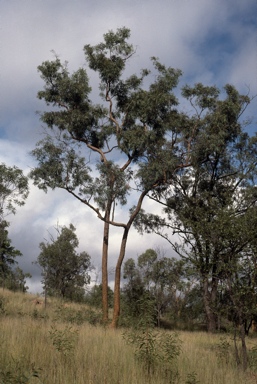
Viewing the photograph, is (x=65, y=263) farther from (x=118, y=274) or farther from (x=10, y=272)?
(x=118, y=274)

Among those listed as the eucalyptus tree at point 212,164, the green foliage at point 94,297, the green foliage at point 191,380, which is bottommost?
the green foliage at point 191,380

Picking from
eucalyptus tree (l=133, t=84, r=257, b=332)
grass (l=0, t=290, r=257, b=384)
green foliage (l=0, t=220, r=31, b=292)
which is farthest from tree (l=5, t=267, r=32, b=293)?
grass (l=0, t=290, r=257, b=384)

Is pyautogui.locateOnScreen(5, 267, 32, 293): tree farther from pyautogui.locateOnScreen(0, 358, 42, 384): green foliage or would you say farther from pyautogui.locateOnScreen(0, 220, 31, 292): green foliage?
pyautogui.locateOnScreen(0, 358, 42, 384): green foliage

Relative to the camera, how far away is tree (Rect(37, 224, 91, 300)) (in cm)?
3631

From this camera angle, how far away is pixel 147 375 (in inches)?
272

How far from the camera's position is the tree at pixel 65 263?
36.3 metres

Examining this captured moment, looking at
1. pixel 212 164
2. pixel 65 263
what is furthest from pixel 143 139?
pixel 65 263

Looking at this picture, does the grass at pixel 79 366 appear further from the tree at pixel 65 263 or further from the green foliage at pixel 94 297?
the tree at pixel 65 263

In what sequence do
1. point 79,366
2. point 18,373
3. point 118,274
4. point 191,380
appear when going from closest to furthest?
point 18,373, point 191,380, point 79,366, point 118,274

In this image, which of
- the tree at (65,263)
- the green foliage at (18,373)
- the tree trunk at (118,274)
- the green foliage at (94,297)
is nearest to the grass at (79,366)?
the green foliage at (18,373)

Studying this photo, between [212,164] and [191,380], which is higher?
[212,164]

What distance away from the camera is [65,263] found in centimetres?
3731

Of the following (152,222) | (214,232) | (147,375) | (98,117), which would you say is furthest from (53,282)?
(147,375)

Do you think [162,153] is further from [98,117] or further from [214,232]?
[214,232]
